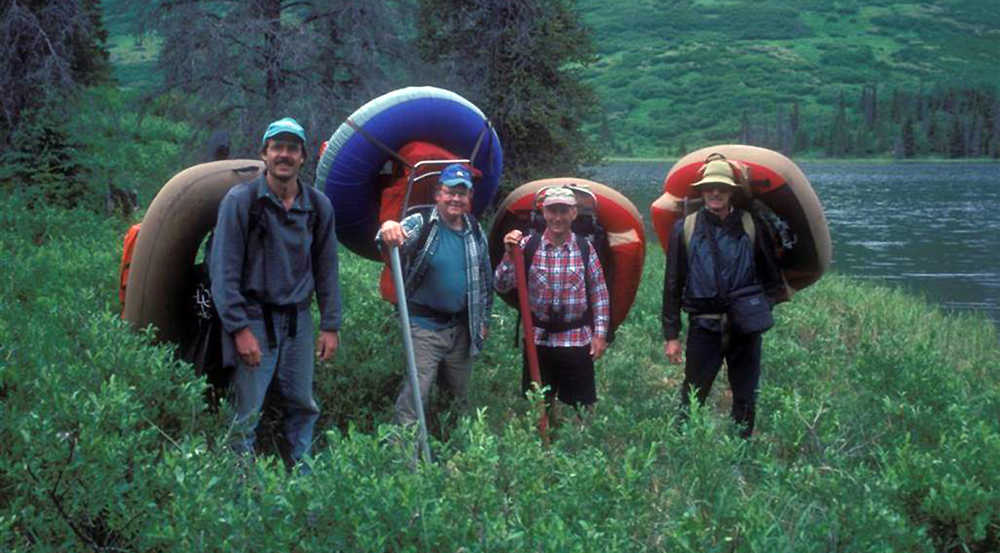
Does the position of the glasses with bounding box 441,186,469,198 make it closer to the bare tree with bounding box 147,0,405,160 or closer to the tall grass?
the tall grass

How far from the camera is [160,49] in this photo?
19.7 meters

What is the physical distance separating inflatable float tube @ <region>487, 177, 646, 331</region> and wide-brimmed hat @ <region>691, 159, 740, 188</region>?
0.92 metres

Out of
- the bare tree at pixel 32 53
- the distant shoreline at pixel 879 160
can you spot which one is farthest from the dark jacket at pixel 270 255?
the distant shoreline at pixel 879 160

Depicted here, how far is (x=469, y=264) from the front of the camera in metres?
5.92

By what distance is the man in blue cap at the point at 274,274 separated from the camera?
5.09 metres

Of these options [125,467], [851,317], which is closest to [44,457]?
[125,467]

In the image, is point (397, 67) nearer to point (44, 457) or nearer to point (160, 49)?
point (160, 49)

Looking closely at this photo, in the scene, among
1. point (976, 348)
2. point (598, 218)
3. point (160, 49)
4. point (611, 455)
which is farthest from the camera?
point (160, 49)

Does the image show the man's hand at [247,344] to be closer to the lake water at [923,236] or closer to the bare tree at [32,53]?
the bare tree at [32,53]

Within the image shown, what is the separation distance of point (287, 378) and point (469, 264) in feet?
4.24

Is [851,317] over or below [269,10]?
below

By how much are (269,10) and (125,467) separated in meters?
18.1

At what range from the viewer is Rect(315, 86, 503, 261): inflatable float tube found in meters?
6.74

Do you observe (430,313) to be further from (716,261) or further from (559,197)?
(716,261)
